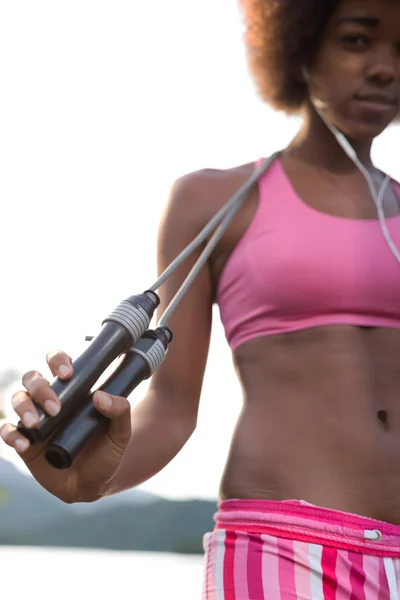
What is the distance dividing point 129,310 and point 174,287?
1.62 ft

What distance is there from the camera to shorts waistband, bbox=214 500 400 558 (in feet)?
4.04

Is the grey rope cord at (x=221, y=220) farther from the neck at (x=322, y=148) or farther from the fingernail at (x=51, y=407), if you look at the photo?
the fingernail at (x=51, y=407)

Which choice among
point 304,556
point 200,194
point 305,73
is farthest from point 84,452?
point 305,73

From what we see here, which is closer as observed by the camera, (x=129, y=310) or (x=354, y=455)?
(x=129, y=310)

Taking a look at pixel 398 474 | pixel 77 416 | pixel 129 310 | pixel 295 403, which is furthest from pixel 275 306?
pixel 77 416

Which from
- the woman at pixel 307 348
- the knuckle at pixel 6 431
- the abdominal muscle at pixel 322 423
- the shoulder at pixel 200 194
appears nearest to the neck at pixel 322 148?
the woman at pixel 307 348

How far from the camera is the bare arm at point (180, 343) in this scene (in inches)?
54.3

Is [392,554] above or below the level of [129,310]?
below

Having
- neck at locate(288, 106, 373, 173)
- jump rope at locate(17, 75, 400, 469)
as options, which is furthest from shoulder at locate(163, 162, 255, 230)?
jump rope at locate(17, 75, 400, 469)

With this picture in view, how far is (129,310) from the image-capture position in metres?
0.99

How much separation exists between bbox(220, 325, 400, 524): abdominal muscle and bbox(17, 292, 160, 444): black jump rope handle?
35 centimetres

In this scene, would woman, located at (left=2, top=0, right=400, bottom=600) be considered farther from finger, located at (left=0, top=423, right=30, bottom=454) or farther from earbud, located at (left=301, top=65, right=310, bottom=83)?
finger, located at (left=0, top=423, right=30, bottom=454)

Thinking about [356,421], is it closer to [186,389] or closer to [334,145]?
[186,389]

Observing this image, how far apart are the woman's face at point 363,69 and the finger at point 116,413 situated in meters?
0.69
